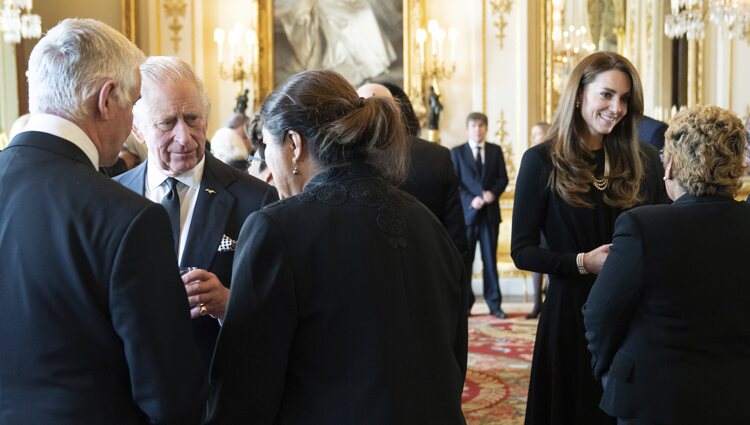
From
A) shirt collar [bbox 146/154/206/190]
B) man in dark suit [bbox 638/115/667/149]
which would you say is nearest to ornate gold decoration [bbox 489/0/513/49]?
man in dark suit [bbox 638/115/667/149]

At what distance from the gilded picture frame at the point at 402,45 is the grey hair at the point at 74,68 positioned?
345 inches

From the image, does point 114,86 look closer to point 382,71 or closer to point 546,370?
point 546,370

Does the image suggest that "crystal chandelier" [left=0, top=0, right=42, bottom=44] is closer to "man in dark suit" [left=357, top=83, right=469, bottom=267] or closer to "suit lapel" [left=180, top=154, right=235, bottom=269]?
"man in dark suit" [left=357, top=83, right=469, bottom=267]

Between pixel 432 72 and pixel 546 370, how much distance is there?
24.3 feet

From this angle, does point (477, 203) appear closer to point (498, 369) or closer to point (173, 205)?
point (498, 369)

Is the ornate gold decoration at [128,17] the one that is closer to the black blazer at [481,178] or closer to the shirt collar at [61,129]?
the black blazer at [481,178]

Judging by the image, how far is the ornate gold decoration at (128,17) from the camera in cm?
1040

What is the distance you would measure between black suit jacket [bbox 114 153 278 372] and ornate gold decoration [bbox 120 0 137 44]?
8.17 metres

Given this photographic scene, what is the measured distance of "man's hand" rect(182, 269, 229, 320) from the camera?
2.26m

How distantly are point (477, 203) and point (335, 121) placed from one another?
734cm

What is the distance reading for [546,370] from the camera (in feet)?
11.1

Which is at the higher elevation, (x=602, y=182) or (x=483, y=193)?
(x=602, y=182)

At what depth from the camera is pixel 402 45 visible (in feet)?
35.0

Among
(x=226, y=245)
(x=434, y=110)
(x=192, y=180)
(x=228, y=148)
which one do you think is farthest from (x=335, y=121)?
(x=434, y=110)
